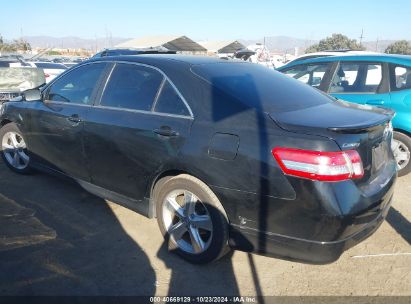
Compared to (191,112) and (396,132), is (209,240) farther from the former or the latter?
(396,132)

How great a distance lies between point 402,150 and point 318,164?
318 cm

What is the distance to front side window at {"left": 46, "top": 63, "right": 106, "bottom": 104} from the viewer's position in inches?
154

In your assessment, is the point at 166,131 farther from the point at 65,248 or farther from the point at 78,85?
the point at 78,85

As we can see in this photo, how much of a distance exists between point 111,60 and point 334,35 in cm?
8563

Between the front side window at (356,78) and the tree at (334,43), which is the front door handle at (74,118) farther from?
the tree at (334,43)

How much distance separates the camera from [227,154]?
2729 millimetres

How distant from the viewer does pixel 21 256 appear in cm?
323

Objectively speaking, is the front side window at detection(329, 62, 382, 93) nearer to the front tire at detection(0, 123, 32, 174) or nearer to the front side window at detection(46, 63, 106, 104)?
the front side window at detection(46, 63, 106, 104)

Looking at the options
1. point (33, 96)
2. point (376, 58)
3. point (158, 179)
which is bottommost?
point (158, 179)

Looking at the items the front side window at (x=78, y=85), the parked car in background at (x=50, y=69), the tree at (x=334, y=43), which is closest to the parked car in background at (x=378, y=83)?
the front side window at (x=78, y=85)

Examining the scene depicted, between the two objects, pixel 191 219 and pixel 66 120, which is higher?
pixel 66 120

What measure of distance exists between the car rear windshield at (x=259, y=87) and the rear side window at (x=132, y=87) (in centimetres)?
42

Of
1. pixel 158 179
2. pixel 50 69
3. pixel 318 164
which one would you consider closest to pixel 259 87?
pixel 318 164

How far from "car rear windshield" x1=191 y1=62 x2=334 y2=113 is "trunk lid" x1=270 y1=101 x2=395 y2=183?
142 mm
